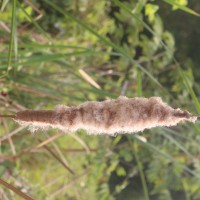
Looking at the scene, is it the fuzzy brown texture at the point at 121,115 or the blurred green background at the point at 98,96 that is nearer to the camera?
the fuzzy brown texture at the point at 121,115

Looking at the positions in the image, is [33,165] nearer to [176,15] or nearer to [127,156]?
[127,156]

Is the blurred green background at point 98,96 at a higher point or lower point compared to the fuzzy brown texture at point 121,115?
higher

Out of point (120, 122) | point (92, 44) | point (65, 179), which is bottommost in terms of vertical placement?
point (120, 122)

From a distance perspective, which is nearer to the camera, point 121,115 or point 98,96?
point 121,115

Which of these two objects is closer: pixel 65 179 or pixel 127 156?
pixel 127 156

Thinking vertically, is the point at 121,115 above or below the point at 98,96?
below

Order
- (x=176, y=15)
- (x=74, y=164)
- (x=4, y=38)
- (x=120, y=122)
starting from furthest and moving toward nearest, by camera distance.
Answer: (x=176, y=15) → (x=74, y=164) → (x=4, y=38) → (x=120, y=122)

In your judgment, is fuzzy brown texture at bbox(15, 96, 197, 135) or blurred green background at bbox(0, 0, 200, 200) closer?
fuzzy brown texture at bbox(15, 96, 197, 135)

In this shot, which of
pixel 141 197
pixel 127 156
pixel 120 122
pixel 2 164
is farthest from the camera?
pixel 141 197

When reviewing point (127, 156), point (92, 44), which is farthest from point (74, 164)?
point (92, 44)

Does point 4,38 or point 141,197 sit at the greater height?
point 4,38

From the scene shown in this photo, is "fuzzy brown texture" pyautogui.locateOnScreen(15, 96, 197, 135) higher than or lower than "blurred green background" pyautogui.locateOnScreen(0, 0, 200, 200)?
lower
